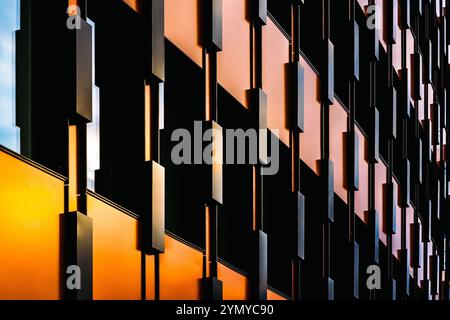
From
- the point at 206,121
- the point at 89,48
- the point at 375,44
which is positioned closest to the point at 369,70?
the point at 375,44

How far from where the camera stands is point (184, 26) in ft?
47.0

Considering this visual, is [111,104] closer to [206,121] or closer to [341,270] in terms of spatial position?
[206,121]

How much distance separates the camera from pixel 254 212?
16969 mm

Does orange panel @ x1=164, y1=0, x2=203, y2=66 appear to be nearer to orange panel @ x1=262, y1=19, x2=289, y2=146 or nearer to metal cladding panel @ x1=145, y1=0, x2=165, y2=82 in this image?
metal cladding panel @ x1=145, y1=0, x2=165, y2=82

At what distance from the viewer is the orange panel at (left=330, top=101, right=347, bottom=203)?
73.0ft

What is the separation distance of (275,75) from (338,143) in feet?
16.7

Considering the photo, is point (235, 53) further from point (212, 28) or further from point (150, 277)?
point (150, 277)

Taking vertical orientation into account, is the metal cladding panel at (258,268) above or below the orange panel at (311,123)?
below

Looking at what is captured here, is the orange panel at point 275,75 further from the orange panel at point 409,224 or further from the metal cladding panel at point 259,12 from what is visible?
the orange panel at point 409,224

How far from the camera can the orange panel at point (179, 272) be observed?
13.2 meters

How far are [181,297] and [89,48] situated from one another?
434cm

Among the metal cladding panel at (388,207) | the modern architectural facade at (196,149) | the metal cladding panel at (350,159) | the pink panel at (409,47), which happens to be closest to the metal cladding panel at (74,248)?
the modern architectural facade at (196,149)

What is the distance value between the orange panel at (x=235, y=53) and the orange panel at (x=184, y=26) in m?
0.91

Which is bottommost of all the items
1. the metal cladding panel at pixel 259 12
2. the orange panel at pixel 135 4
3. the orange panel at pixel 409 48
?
the orange panel at pixel 135 4
